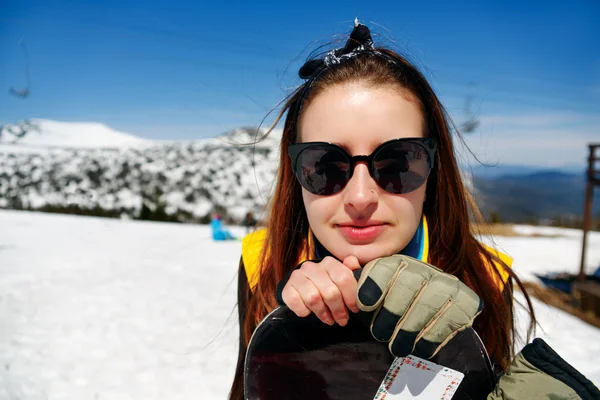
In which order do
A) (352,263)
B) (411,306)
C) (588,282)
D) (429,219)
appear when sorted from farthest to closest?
(588,282) → (429,219) → (352,263) → (411,306)

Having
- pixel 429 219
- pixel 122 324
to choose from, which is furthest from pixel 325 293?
pixel 122 324

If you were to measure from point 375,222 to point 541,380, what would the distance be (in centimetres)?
50

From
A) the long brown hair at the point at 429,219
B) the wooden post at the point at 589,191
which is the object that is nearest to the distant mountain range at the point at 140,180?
the wooden post at the point at 589,191

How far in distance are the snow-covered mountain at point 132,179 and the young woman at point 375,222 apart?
35.2 ft

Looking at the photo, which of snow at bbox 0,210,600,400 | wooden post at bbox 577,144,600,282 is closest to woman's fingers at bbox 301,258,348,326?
snow at bbox 0,210,600,400

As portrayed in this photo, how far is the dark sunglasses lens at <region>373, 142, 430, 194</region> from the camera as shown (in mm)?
1037

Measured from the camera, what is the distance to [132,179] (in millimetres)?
15094

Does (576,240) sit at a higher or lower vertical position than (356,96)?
lower

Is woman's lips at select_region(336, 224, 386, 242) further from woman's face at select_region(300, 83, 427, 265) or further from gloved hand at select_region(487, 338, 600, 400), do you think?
gloved hand at select_region(487, 338, 600, 400)

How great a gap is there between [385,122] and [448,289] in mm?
454

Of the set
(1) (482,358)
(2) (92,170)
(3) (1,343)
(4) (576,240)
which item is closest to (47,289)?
(3) (1,343)

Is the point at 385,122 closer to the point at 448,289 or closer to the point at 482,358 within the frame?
the point at 448,289

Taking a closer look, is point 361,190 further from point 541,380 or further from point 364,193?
point 541,380

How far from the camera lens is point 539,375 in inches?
34.3
